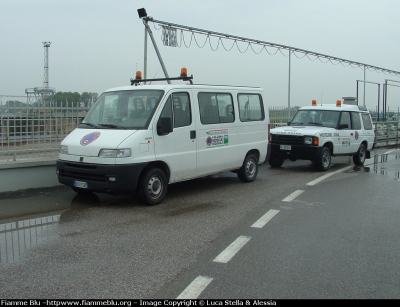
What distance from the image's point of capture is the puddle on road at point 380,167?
1255 centimetres

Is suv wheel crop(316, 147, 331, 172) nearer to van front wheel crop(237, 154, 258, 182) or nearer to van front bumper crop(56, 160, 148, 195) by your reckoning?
van front wheel crop(237, 154, 258, 182)

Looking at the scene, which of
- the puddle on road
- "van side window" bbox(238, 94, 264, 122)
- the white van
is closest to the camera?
the white van

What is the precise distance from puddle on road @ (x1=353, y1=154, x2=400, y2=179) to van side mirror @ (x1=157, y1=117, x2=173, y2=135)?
6.92 m

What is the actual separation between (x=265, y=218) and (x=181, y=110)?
8.90 feet

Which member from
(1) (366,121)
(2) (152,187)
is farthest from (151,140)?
(1) (366,121)

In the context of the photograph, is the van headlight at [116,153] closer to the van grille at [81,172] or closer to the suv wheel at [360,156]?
the van grille at [81,172]

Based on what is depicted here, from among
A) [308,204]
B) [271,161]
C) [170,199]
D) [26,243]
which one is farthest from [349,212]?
[271,161]

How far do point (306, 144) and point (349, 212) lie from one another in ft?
16.9

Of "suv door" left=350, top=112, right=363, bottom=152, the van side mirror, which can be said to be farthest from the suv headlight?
the van side mirror

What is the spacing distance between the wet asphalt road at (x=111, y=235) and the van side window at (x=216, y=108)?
154 centimetres

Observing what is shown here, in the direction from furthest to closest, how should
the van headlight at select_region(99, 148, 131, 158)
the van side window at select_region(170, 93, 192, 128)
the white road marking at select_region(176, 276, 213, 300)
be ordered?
1. the van side window at select_region(170, 93, 192, 128)
2. the van headlight at select_region(99, 148, 131, 158)
3. the white road marking at select_region(176, 276, 213, 300)

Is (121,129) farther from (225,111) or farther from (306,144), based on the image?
(306,144)

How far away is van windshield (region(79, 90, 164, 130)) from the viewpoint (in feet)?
26.2

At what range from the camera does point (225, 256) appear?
523cm
